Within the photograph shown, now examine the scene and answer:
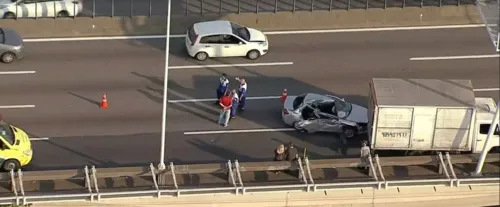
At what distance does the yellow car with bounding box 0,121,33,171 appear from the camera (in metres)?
40.4

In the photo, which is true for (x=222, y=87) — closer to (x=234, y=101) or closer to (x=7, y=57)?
(x=234, y=101)

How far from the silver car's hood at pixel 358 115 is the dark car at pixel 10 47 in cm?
1296

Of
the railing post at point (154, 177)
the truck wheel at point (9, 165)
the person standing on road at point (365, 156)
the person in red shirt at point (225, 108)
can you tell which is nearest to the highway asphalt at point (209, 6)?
the person in red shirt at point (225, 108)

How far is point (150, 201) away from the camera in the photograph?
40.1m

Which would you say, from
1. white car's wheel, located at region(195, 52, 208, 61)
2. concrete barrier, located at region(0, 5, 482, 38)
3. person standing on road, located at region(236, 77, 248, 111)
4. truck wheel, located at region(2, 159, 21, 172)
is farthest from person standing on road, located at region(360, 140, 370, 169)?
truck wheel, located at region(2, 159, 21, 172)

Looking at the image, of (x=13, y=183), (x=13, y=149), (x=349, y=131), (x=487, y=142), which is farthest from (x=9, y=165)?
(x=487, y=142)

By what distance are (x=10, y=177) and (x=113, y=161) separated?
4.12 metres

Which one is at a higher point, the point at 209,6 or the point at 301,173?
the point at 209,6

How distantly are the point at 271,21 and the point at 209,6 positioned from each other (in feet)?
9.55

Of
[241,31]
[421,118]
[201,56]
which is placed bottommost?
[421,118]

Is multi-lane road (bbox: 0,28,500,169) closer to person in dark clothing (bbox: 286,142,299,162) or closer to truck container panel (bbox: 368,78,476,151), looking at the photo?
person in dark clothing (bbox: 286,142,299,162)

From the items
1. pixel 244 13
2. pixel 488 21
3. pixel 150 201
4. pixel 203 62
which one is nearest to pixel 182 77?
pixel 203 62

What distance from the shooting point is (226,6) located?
5162cm

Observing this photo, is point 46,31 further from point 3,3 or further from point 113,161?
point 113,161
